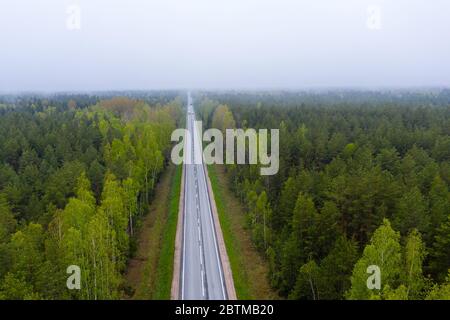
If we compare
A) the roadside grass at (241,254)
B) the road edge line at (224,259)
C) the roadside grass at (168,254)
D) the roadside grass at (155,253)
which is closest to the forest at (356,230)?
the roadside grass at (241,254)

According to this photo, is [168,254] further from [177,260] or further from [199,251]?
[199,251]

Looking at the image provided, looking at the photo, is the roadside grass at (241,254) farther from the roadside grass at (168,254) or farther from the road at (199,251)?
the roadside grass at (168,254)

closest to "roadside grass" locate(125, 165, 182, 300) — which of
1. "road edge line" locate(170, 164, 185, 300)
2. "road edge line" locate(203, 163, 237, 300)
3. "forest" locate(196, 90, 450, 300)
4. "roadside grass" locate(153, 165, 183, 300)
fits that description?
"roadside grass" locate(153, 165, 183, 300)

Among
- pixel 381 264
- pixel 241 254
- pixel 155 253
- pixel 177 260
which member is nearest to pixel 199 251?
pixel 177 260

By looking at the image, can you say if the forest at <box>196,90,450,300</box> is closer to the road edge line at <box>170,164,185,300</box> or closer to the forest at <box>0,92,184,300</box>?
the road edge line at <box>170,164,185,300</box>
